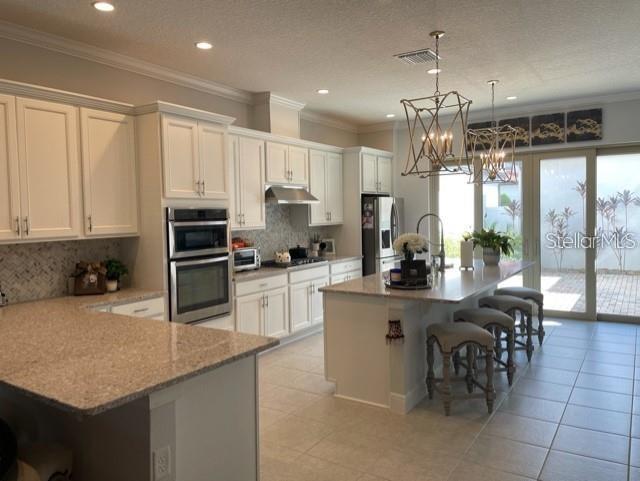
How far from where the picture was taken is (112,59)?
401 centimetres

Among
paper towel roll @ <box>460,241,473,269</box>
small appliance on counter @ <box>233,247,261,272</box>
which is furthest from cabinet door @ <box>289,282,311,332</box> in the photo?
paper towel roll @ <box>460,241,473,269</box>

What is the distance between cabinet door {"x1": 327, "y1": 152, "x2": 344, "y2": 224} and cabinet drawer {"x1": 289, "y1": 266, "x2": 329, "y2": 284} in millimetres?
844

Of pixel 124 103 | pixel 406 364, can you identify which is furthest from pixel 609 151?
pixel 124 103

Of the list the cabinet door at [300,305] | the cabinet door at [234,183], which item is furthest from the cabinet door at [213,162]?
the cabinet door at [300,305]

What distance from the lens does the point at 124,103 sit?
392 cm

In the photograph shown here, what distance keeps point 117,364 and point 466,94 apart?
508 centimetres

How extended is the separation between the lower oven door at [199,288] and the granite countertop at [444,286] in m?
1.02

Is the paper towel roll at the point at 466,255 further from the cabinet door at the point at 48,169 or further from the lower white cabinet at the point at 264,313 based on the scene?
the cabinet door at the point at 48,169

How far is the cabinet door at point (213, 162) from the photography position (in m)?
4.13

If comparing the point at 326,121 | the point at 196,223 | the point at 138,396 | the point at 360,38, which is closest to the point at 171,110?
the point at 196,223

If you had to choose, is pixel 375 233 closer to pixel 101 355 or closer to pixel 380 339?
pixel 380 339

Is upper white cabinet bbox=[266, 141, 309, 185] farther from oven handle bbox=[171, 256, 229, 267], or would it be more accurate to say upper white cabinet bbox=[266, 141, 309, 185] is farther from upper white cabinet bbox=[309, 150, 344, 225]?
oven handle bbox=[171, 256, 229, 267]

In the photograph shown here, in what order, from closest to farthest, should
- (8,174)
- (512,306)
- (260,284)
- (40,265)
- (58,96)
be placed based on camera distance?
(8,174) → (58,96) → (40,265) → (512,306) → (260,284)

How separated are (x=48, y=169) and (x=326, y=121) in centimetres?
424
